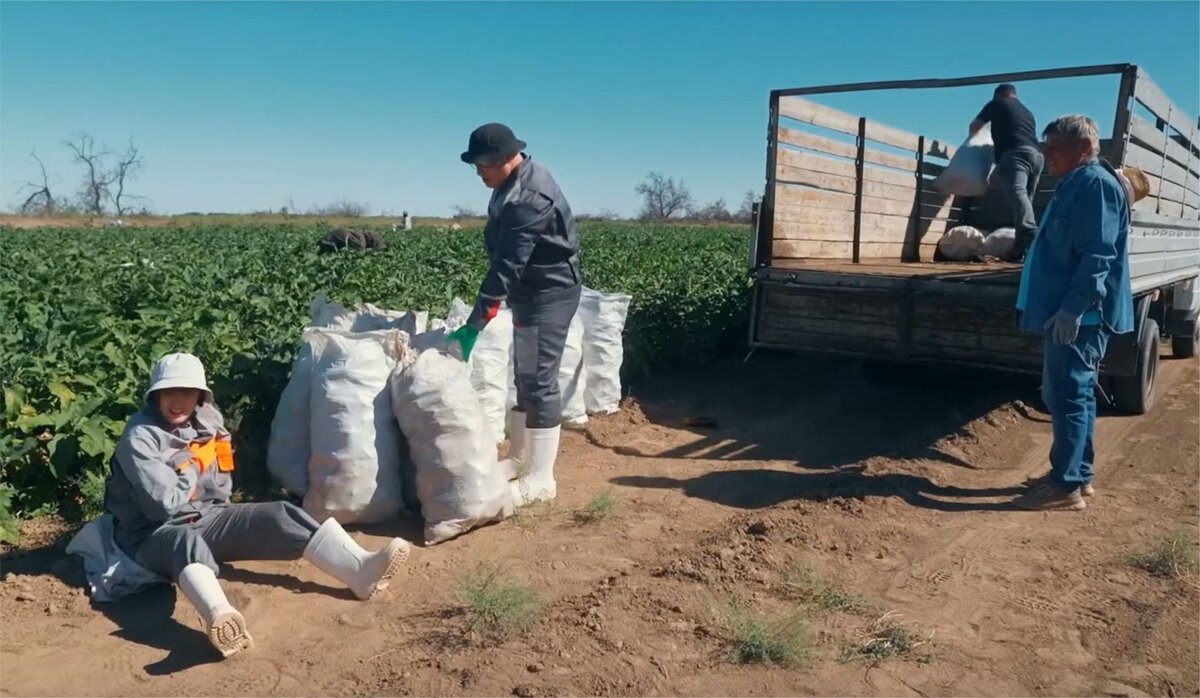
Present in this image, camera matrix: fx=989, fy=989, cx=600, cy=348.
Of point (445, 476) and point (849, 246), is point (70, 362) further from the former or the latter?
point (849, 246)

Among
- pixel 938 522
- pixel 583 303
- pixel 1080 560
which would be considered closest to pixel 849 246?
pixel 583 303

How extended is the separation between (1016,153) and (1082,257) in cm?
336

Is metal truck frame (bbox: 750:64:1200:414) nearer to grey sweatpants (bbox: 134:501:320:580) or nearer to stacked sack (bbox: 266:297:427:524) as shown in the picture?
stacked sack (bbox: 266:297:427:524)

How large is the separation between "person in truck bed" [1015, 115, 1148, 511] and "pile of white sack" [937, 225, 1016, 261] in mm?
3393

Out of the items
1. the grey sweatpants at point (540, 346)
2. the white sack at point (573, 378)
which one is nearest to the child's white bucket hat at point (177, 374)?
the grey sweatpants at point (540, 346)

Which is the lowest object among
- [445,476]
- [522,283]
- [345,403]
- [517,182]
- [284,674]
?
[284,674]

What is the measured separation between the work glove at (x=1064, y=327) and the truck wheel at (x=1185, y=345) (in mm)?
6128

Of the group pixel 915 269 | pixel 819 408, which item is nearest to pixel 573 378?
pixel 819 408

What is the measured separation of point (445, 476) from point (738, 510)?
1.62 meters

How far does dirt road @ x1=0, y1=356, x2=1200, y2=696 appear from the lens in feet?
10.9

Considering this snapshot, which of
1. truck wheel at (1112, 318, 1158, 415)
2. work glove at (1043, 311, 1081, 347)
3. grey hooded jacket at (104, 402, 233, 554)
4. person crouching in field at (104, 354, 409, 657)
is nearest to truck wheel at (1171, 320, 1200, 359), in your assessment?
truck wheel at (1112, 318, 1158, 415)

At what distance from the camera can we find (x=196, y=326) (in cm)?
630

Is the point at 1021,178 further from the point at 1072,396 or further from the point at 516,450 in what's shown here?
the point at 516,450

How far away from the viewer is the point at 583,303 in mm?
6992
